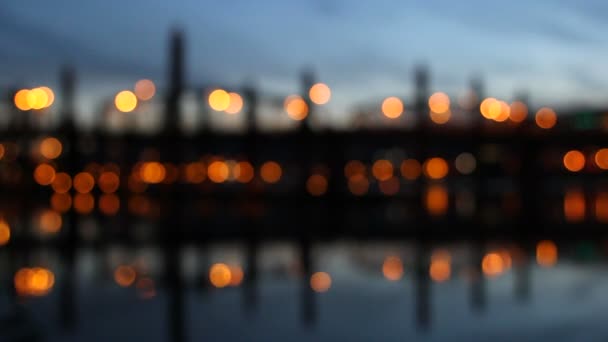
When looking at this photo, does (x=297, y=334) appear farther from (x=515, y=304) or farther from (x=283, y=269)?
(x=283, y=269)

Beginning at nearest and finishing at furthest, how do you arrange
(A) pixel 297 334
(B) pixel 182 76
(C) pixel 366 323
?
(A) pixel 297 334 < (C) pixel 366 323 < (B) pixel 182 76

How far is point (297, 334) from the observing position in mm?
7781

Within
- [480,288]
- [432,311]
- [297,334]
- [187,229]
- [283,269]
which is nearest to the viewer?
[297,334]

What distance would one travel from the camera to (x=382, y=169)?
59562 mm

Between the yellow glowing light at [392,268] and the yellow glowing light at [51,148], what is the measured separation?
156 feet

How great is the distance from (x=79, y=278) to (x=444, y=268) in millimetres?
5413

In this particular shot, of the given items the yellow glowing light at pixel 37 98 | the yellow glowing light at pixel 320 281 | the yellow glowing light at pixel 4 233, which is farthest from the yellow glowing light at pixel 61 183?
the yellow glowing light at pixel 320 281

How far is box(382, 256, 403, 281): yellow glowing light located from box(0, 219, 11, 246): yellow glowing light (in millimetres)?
7851

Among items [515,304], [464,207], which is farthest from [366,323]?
[464,207]

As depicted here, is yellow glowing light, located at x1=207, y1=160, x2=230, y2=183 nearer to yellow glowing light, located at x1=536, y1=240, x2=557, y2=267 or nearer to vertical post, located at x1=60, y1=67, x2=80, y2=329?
vertical post, located at x1=60, y1=67, x2=80, y2=329

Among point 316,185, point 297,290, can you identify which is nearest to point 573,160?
point 316,185

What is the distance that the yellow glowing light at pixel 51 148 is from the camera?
5956 centimetres

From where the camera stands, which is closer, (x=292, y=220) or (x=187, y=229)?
(x=187, y=229)

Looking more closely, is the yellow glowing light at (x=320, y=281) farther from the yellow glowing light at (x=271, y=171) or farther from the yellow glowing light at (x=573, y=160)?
the yellow glowing light at (x=271, y=171)
